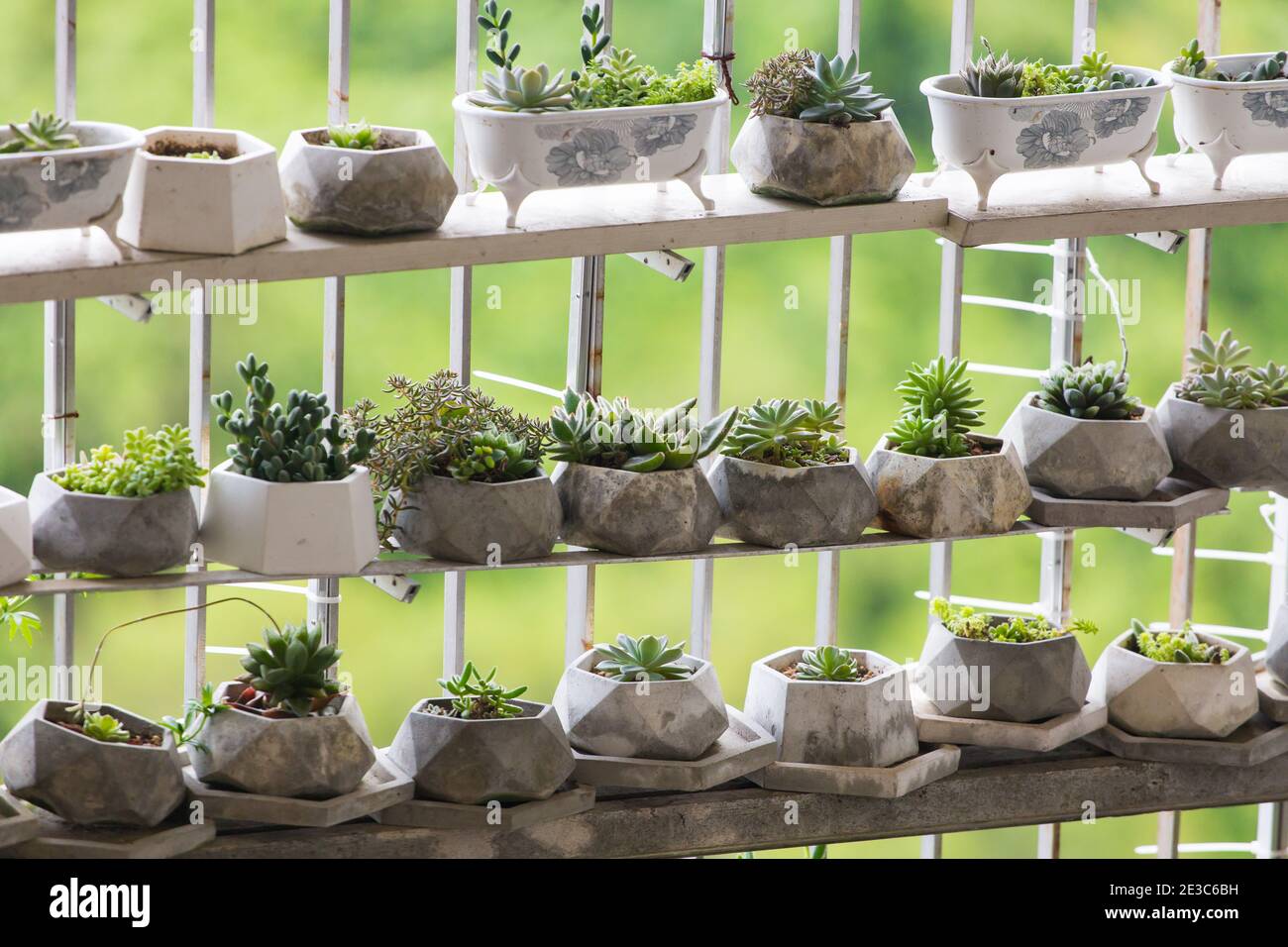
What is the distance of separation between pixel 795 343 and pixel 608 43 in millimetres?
3334

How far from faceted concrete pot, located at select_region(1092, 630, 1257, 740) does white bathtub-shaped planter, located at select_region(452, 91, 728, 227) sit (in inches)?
41.3

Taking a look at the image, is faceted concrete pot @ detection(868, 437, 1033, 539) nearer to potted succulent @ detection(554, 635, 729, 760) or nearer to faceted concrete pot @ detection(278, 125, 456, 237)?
potted succulent @ detection(554, 635, 729, 760)

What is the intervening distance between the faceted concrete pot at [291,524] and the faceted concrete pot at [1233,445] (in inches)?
47.8

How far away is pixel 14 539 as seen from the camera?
1983mm

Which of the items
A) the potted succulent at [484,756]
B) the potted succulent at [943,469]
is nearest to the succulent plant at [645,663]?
the potted succulent at [484,756]

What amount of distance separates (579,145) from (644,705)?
752 millimetres

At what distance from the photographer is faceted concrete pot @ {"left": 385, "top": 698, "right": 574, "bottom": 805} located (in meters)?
2.19

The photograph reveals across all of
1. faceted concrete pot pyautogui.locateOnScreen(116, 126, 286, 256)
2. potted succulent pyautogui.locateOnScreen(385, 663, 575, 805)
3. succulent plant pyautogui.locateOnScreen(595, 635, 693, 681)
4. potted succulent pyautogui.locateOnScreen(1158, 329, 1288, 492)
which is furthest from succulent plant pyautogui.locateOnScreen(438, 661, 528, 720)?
potted succulent pyautogui.locateOnScreen(1158, 329, 1288, 492)

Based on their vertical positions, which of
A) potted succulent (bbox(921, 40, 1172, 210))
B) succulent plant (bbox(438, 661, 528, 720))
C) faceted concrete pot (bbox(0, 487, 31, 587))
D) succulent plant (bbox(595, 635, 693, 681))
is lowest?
succulent plant (bbox(438, 661, 528, 720))

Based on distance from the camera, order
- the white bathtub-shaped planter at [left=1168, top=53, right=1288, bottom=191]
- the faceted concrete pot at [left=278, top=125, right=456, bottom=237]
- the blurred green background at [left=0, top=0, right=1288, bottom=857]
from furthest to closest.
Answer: the blurred green background at [left=0, top=0, right=1288, bottom=857] < the white bathtub-shaped planter at [left=1168, top=53, right=1288, bottom=191] < the faceted concrete pot at [left=278, top=125, right=456, bottom=237]

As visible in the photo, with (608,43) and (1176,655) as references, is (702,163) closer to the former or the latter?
(608,43)

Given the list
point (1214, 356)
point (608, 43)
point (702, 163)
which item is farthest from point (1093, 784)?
point (608, 43)

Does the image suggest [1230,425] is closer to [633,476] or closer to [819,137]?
[819,137]
